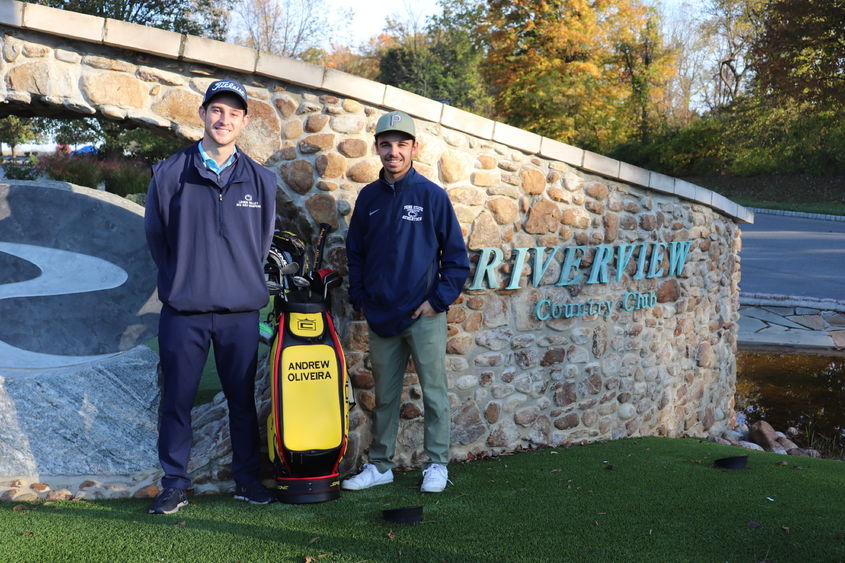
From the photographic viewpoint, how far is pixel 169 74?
4250 millimetres

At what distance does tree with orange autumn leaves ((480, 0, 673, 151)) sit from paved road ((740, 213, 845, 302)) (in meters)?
5.58

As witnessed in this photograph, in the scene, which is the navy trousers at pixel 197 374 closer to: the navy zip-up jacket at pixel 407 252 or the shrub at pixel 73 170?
the navy zip-up jacket at pixel 407 252

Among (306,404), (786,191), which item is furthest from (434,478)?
(786,191)

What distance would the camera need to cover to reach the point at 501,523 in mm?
3467

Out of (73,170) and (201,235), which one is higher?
(73,170)

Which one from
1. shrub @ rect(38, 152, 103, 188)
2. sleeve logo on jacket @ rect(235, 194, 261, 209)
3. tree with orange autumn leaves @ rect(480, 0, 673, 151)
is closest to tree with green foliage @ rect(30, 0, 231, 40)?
shrub @ rect(38, 152, 103, 188)

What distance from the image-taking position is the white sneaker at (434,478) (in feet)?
13.0

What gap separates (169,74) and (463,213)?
2.00m

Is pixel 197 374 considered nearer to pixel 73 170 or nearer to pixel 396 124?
pixel 396 124

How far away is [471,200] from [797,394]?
6.11 metres

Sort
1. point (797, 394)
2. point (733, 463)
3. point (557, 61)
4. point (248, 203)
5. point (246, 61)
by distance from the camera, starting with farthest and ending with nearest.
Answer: point (557, 61) < point (797, 394) < point (733, 463) < point (246, 61) < point (248, 203)

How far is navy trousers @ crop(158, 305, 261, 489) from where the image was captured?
3.50m

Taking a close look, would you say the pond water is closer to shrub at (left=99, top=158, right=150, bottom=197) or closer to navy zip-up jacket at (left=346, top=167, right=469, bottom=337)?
navy zip-up jacket at (left=346, top=167, right=469, bottom=337)

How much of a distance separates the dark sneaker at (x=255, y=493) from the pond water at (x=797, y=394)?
5.87 meters
